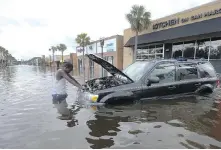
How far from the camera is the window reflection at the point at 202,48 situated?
16391mm

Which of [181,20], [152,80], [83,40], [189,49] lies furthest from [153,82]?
[83,40]

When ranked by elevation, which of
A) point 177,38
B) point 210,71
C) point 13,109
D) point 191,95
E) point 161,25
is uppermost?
point 161,25

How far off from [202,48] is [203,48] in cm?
10

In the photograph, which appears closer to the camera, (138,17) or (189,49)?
(189,49)

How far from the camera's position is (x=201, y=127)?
449 cm

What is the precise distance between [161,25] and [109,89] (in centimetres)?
1736

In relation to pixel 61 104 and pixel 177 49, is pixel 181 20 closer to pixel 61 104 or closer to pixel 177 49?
pixel 177 49

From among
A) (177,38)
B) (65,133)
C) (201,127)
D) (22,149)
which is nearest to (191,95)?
(201,127)

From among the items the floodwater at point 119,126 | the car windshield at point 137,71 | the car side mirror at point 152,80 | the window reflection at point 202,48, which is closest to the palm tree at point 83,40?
the window reflection at point 202,48

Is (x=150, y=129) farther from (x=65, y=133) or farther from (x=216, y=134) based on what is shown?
(x=65, y=133)

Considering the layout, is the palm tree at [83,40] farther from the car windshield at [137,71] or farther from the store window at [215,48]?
the car windshield at [137,71]

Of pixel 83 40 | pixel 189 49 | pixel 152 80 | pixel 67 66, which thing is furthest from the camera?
pixel 83 40

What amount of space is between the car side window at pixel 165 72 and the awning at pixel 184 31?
978 centimetres

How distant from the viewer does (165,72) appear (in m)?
6.24
